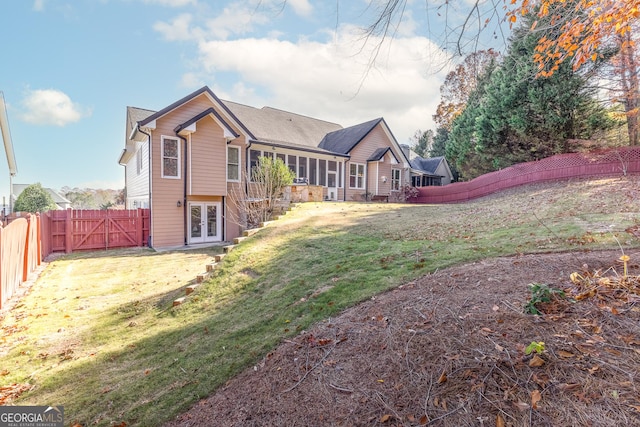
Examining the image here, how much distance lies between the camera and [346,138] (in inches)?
862

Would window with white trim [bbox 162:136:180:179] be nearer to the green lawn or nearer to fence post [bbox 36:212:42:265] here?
fence post [bbox 36:212:42:265]

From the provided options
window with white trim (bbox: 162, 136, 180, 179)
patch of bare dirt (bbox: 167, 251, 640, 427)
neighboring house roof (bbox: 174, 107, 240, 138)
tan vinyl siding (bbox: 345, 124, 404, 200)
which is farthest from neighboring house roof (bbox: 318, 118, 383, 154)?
patch of bare dirt (bbox: 167, 251, 640, 427)

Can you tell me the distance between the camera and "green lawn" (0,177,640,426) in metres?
3.65

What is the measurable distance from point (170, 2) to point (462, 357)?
586cm

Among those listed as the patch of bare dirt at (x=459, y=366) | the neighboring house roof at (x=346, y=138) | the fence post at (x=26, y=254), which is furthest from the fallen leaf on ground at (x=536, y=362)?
the neighboring house roof at (x=346, y=138)

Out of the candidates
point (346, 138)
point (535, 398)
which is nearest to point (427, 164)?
point (346, 138)

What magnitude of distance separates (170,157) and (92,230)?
15.3 feet

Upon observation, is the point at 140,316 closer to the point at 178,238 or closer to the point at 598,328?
the point at 598,328

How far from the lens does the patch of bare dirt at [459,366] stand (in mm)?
1930

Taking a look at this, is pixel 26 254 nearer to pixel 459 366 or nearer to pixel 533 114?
pixel 459 366

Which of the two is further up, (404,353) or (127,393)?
(404,353)

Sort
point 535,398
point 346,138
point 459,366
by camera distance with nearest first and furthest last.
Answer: point 535,398, point 459,366, point 346,138

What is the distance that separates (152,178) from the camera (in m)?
13.3

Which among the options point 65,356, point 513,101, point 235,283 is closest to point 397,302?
point 235,283
